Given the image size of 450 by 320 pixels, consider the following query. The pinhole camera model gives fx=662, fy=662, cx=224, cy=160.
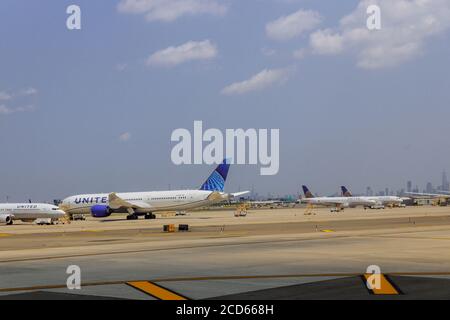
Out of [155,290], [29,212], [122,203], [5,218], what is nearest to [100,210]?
[122,203]

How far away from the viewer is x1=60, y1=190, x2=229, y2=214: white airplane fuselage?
345 ft

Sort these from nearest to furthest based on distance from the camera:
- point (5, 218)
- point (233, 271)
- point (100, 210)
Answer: point (233, 271) < point (5, 218) < point (100, 210)

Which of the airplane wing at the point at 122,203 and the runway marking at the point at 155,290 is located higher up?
the airplane wing at the point at 122,203

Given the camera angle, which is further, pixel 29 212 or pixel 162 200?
pixel 162 200

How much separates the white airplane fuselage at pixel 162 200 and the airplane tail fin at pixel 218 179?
10.3ft

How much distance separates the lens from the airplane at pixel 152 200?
105 m

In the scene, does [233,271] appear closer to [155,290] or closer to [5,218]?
[155,290]

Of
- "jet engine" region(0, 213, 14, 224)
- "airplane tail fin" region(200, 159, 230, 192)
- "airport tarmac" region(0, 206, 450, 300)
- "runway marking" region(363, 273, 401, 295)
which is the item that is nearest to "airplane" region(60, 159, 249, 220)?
"airplane tail fin" region(200, 159, 230, 192)

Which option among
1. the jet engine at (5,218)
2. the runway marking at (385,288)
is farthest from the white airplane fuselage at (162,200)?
the runway marking at (385,288)

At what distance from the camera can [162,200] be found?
106m

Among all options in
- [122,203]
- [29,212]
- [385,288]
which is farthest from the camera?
[122,203]

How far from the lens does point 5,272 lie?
2475 centimetres

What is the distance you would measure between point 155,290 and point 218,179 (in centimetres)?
9171

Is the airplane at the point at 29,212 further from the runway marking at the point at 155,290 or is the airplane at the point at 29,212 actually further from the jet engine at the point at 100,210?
the runway marking at the point at 155,290
